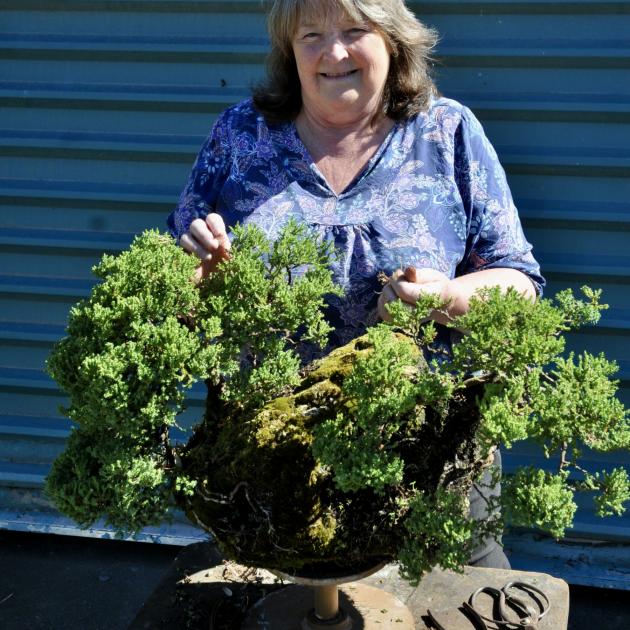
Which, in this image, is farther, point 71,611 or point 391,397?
point 71,611

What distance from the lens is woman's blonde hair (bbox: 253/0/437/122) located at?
226 centimetres

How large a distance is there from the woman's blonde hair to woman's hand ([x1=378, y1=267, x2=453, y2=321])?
26.6 inches

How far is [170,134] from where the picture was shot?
365 cm

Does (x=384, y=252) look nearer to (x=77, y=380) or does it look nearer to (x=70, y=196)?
(x=77, y=380)

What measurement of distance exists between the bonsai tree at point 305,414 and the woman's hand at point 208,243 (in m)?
0.17

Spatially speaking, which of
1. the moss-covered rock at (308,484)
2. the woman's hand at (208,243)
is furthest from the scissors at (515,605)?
the woman's hand at (208,243)

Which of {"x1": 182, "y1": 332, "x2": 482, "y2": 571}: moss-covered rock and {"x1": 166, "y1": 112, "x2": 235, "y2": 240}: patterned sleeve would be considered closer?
{"x1": 182, "y1": 332, "x2": 482, "y2": 571}: moss-covered rock

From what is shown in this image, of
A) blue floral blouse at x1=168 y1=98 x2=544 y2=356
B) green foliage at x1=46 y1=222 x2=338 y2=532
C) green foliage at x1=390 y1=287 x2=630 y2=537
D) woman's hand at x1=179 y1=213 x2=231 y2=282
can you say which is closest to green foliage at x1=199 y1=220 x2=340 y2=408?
green foliage at x1=46 y1=222 x2=338 y2=532

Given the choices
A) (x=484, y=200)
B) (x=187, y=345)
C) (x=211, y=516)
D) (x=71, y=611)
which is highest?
(x=484, y=200)

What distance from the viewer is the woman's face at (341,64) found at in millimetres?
2277

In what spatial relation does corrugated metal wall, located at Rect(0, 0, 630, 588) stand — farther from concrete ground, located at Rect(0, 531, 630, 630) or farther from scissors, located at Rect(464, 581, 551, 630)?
scissors, located at Rect(464, 581, 551, 630)

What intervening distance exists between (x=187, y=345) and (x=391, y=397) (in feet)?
1.27

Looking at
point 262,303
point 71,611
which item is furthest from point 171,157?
point 262,303

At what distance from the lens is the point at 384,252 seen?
230 centimetres
